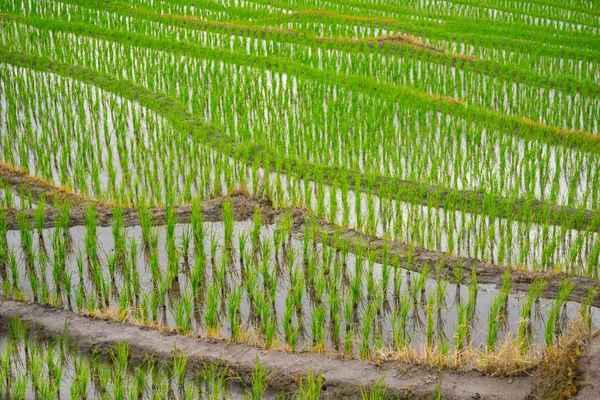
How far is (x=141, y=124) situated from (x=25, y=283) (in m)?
3.09

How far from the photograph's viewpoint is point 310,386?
10.9 ft

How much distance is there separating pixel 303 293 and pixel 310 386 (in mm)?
1177

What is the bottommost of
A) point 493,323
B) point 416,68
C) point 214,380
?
point 214,380

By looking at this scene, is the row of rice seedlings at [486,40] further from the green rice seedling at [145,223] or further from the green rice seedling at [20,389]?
the green rice seedling at [20,389]

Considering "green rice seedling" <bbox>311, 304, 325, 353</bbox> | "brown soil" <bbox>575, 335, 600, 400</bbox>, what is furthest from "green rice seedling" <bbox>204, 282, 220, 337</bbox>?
"brown soil" <bbox>575, 335, 600, 400</bbox>

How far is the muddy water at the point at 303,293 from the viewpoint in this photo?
4.01 metres

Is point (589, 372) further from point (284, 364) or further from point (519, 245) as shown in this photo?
point (519, 245)

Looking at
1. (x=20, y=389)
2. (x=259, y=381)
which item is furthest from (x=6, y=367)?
(x=259, y=381)

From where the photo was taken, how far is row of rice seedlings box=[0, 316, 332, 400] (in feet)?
11.0

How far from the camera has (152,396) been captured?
334cm

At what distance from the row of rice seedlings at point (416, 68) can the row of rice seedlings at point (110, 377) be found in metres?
5.01

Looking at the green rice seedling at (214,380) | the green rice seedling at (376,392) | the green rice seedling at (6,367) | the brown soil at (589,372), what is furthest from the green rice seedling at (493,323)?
the green rice seedling at (6,367)

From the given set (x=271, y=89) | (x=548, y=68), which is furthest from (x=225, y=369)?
(x=548, y=68)

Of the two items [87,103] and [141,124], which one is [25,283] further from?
[87,103]
